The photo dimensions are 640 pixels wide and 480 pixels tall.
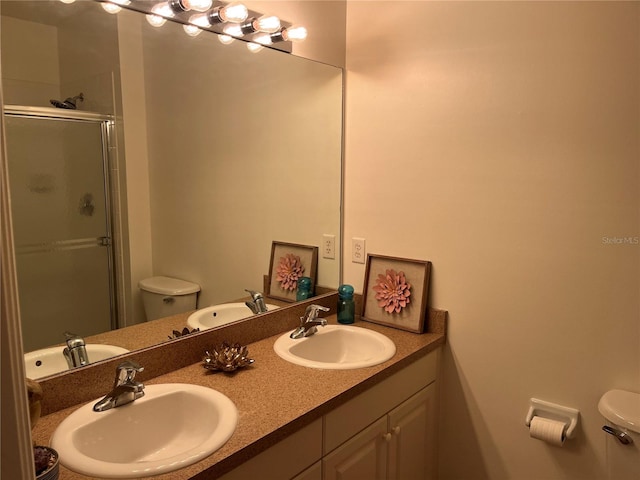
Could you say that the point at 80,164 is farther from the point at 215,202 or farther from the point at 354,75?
the point at 354,75

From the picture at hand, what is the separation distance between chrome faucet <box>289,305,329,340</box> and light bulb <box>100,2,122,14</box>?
1166 millimetres

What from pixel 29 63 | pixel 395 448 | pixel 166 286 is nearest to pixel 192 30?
pixel 29 63

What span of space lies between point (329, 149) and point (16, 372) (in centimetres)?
164

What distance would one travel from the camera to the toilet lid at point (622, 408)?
4.24 ft

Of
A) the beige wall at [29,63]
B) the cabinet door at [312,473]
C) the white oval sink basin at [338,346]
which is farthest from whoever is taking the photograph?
the white oval sink basin at [338,346]

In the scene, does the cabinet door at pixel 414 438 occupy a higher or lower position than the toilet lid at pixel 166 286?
lower

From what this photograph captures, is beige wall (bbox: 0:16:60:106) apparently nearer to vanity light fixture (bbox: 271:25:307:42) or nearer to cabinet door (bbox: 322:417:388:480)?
vanity light fixture (bbox: 271:25:307:42)

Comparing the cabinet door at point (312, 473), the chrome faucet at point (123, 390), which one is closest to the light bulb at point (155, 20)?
the chrome faucet at point (123, 390)

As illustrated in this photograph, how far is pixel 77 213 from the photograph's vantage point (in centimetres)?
129

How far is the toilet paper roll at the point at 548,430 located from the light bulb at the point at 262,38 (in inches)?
63.7

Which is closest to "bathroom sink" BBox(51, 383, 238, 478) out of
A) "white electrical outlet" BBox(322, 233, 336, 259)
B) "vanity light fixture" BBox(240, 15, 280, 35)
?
"white electrical outlet" BBox(322, 233, 336, 259)

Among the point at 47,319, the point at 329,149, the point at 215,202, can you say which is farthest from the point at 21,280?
the point at 329,149

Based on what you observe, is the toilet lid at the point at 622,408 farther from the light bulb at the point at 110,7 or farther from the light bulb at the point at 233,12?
the light bulb at the point at 110,7

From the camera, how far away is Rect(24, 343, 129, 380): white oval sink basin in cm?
119
